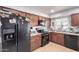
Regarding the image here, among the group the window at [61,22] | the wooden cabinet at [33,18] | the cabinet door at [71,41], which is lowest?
the cabinet door at [71,41]

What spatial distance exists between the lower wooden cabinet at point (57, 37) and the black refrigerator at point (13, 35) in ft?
3.17

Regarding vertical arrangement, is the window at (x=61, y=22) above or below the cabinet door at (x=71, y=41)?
above

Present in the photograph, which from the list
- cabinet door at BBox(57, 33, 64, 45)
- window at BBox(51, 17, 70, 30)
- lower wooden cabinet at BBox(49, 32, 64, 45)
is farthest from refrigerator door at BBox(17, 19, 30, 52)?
cabinet door at BBox(57, 33, 64, 45)

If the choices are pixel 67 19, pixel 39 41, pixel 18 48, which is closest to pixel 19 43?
pixel 18 48

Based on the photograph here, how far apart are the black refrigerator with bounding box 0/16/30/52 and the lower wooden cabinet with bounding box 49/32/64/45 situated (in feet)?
3.17

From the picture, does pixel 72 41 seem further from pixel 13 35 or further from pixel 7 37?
pixel 7 37

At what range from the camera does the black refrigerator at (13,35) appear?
161 cm

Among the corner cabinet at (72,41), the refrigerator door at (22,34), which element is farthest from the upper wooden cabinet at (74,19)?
the refrigerator door at (22,34)

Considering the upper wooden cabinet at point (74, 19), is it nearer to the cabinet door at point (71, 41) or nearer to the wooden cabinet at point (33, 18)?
the cabinet door at point (71, 41)

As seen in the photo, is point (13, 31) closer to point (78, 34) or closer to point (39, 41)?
point (39, 41)

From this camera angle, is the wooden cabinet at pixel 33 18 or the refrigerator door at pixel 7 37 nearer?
the refrigerator door at pixel 7 37

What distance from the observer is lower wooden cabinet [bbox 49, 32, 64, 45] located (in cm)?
264

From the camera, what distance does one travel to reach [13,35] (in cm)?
179
